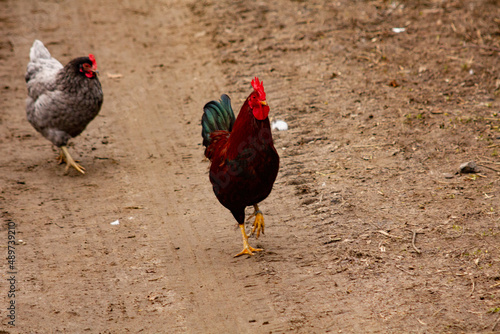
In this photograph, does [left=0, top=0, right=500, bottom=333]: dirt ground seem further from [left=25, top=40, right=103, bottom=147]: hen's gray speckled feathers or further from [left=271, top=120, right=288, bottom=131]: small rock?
[left=25, top=40, right=103, bottom=147]: hen's gray speckled feathers

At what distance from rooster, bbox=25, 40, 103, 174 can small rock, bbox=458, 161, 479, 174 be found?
4.69m

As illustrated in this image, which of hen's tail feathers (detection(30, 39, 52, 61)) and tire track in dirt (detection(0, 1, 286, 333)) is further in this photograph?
hen's tail feathers (detection(30, 39, 52, 61))

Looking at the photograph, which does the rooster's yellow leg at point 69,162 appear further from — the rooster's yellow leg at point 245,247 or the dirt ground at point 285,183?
the rooster's yellow leg at point 245,247

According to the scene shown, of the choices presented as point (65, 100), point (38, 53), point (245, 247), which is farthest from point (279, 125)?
point (38, 53)

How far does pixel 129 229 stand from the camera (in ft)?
18.5

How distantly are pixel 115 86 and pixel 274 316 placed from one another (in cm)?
628

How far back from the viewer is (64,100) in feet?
21.8

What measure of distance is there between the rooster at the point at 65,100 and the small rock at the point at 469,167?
4687mm

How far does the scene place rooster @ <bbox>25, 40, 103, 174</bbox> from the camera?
261 inches

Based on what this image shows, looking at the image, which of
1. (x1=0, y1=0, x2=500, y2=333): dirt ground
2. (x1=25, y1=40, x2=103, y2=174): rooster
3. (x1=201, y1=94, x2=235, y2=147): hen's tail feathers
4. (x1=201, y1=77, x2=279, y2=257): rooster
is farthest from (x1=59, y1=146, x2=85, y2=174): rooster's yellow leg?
(x1=201, y1=77, x2=279, y2=257): rooster

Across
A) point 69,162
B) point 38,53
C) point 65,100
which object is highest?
point 38,53

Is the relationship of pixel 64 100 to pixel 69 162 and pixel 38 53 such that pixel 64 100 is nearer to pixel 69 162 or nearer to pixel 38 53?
pixel 69 162

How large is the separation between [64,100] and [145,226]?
2204 millimetres

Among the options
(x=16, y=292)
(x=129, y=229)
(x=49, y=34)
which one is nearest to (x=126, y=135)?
(x=129, y=229)
